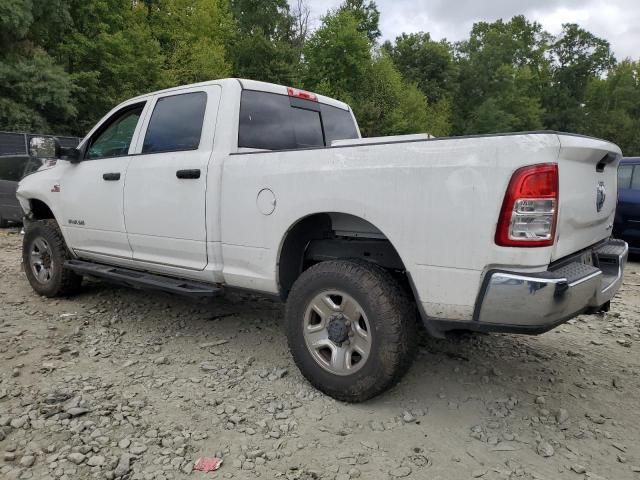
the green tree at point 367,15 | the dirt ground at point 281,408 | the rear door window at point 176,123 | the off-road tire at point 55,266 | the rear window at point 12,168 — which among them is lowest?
the dirt ground at point 281,408

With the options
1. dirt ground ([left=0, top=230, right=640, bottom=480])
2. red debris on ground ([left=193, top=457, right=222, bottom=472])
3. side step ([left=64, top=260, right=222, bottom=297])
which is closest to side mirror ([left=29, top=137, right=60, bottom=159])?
side step ([left=64, top=260, right=222, bottom=297])

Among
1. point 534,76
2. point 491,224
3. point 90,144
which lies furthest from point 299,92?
point 534,76

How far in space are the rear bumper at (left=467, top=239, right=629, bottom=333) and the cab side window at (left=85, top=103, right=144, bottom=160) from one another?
3.19m

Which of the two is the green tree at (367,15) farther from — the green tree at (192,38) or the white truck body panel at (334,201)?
the white truck body panel at (334,201)

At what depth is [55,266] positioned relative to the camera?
196 inches

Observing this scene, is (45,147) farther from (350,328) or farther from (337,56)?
(337,56)

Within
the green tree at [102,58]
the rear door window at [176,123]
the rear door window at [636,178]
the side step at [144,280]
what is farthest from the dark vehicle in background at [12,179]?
the green tree at [102,58]

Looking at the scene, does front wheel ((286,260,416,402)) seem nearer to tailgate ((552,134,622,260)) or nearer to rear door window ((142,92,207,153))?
tailgate ((552,134,622,260))

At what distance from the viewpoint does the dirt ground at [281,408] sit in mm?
2486

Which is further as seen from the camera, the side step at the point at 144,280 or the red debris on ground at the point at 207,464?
the side step at the point at 144,280

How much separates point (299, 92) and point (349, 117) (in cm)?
72

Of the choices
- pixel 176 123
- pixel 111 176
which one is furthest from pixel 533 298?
pixel 111 176

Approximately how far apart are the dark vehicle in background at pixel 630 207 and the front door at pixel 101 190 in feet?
23.6

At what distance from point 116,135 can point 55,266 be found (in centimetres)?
149
